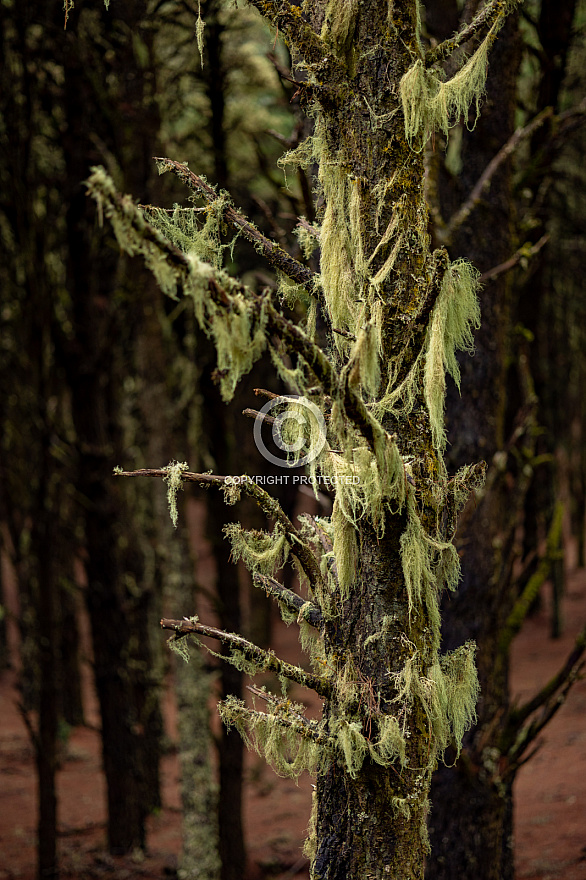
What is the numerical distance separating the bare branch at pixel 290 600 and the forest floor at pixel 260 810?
2842 millimetres

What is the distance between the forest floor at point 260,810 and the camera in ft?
22.4

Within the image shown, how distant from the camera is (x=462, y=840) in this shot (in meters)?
3.84

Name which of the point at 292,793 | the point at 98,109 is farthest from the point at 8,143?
the point at 292,793

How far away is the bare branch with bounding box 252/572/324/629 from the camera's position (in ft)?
7.23

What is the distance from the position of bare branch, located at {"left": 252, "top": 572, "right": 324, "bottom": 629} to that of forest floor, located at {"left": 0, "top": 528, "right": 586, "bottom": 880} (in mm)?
2842

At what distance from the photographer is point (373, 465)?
6.22ft

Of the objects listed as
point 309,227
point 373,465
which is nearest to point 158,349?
point 309,227

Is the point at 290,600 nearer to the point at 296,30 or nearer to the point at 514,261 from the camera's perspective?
the point at 296,30

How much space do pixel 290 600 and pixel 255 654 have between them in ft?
0.68

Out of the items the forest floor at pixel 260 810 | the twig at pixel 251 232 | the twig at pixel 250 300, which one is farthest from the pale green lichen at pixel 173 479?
the forest floor at pixel 260 810

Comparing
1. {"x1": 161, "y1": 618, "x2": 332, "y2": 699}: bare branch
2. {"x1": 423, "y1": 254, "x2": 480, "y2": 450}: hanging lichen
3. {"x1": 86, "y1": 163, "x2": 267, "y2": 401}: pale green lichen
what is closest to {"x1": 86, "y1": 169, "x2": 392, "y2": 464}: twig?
{"x1": 86, "y1": 163, "x2": 267, "y2": 401}: pale green lichen

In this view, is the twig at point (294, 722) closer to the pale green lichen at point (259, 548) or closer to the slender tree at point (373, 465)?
the slender tree at point (373, 465)

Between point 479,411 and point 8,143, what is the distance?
425cm

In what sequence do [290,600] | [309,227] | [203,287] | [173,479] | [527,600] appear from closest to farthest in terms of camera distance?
[203,287] → [173,479] → [290,600] → [309,227] → [527,600]
